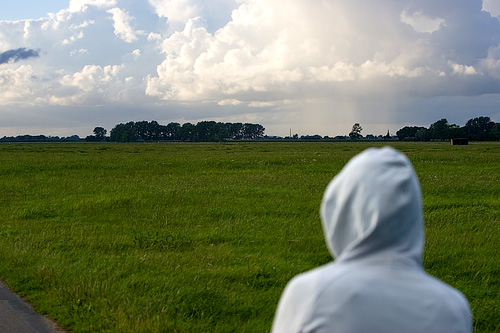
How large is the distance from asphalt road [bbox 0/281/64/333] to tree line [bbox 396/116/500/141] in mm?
151132

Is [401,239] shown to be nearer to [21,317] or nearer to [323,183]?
[21,317]

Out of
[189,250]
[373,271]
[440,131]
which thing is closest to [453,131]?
[440,131]

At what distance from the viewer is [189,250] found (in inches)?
374

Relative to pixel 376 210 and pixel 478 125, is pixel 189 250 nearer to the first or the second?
pixel 376 210

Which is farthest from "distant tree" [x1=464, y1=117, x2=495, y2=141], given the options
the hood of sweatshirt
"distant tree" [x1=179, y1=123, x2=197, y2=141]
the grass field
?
the hood of sweatshirt

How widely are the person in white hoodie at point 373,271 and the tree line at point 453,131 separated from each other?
154518 mm

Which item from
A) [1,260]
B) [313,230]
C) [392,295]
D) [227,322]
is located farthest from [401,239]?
[313,230]

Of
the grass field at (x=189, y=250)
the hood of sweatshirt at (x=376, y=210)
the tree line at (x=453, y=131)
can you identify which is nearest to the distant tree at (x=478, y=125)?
the tree line at (x=453, y=131)

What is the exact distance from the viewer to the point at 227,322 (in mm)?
6211

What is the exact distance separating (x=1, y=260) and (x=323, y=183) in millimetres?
12774

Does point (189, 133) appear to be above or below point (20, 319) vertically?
above

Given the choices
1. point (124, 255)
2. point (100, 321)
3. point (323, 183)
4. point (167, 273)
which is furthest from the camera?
point (323, 183)

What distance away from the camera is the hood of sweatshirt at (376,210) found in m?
1.68

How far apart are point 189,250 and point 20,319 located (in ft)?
11.4
